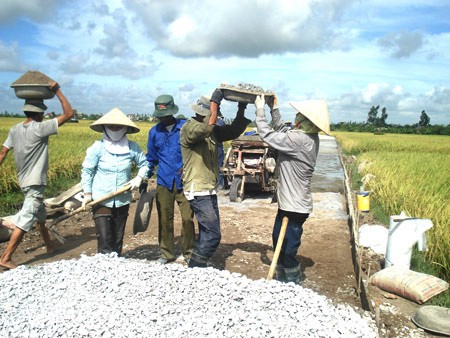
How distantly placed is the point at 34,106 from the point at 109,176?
111 cm

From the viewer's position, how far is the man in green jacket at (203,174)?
3.73 meters

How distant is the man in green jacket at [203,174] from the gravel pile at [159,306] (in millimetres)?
554

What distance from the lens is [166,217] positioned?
4340mm

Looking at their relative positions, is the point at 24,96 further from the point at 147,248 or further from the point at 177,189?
the point at 147,248

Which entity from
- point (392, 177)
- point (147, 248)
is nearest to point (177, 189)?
point (147, 248)

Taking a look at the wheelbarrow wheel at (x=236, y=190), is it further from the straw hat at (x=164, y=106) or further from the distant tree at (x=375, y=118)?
the distant tree at (x=375, y=118)

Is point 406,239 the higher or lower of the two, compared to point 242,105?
lower

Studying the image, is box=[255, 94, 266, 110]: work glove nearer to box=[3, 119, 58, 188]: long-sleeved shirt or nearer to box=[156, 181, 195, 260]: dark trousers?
box=[156, 181, 195, 260]: dark trousers

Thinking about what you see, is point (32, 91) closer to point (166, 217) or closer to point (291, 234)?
point (166, 217)

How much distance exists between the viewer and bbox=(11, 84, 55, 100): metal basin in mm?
3957

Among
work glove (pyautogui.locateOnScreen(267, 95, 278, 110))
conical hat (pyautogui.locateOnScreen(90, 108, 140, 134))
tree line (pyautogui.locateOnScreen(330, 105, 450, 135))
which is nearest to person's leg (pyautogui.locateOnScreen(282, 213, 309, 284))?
work glove (pyautogui.locateOnScreen(267, 95, 278, 110))

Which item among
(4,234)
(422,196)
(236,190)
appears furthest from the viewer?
(236,190)

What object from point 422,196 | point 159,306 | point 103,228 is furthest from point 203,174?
point 422,196

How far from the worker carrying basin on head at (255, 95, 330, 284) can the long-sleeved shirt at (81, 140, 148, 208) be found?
1.52m
